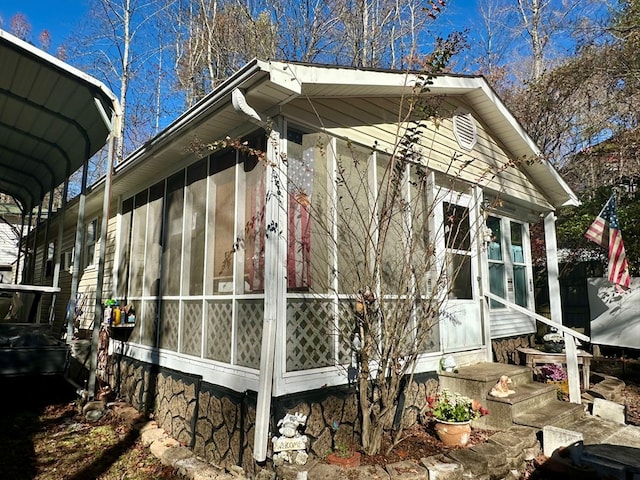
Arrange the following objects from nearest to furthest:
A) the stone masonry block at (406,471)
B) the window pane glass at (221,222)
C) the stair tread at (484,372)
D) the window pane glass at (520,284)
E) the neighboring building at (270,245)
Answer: the stone masonry block at (406,471) < the neighboring building at (270,245) < the window pane glass at (221,222) < the stair tread at (484,372) < the window pane glass at (520,284)

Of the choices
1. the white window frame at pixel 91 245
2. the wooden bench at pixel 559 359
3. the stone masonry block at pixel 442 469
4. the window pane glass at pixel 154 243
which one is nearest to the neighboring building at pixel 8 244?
the white window frame at pixel 91 245

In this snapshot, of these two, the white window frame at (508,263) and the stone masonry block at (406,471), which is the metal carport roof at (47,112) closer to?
the stone masonry block at (406,471)

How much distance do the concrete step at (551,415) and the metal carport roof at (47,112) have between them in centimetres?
607

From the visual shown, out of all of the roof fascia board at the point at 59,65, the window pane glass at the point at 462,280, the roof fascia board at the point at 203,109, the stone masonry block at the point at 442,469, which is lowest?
the stone masonry block at the point at 442,469

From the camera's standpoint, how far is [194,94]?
1611cm

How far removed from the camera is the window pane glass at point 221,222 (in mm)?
4344

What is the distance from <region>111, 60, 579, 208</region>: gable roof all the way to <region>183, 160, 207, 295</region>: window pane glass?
0.30 metres

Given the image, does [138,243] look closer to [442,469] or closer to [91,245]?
[91,245]

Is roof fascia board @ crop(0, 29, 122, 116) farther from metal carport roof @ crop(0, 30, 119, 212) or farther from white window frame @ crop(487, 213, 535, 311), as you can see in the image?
white window frame @ crop(487, 213, 535, 311)

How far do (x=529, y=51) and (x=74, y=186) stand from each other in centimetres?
2178

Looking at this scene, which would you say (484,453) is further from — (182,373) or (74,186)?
(74,186)

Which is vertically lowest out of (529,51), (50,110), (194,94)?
(50,110)

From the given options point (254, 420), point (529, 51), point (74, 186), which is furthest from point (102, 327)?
point (74, 186)

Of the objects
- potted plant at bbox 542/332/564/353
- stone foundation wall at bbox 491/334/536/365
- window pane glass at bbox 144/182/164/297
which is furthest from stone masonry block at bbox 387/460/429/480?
potted plant at bbox 542/332/564/353
